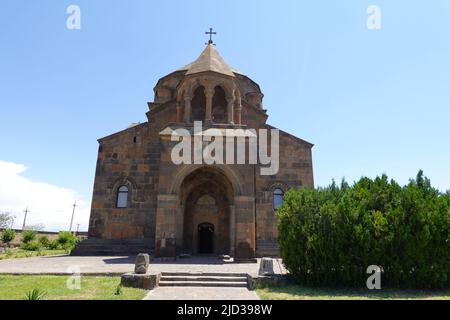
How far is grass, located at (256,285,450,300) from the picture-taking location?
6.60m

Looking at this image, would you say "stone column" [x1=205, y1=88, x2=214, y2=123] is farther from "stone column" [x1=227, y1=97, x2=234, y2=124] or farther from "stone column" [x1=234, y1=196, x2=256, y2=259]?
"stone column" [x1=234, y1=196, x2=256, y2=259]

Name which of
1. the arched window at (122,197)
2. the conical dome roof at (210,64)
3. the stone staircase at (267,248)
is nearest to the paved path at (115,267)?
the stone staircase at (267,248)

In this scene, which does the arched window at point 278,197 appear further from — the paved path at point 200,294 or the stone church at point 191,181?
the paved path at point 200,294

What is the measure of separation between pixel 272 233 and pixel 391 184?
7916mm

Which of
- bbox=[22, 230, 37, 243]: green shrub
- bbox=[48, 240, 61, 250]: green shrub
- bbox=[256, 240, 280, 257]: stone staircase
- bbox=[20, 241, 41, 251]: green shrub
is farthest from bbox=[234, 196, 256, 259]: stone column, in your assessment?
bbox=[22, 230, 37, 243]: green shrub

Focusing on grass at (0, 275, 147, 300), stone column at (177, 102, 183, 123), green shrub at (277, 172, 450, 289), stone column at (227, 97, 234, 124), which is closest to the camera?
grass at (0, 275, 147, 300)

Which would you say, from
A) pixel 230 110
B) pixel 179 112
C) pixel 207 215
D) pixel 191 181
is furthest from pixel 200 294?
pixel 179 112

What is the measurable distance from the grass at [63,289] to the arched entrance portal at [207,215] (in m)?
7.60

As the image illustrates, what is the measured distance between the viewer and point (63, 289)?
22.7 ft

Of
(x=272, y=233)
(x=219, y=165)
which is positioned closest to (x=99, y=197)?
(x=219, y=165)

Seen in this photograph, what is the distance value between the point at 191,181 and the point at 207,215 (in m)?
2.13

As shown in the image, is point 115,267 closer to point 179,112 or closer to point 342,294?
point 342,294

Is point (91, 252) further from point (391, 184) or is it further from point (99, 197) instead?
point (391, 184)

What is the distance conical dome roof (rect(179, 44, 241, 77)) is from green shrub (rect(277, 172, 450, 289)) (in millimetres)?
9164
